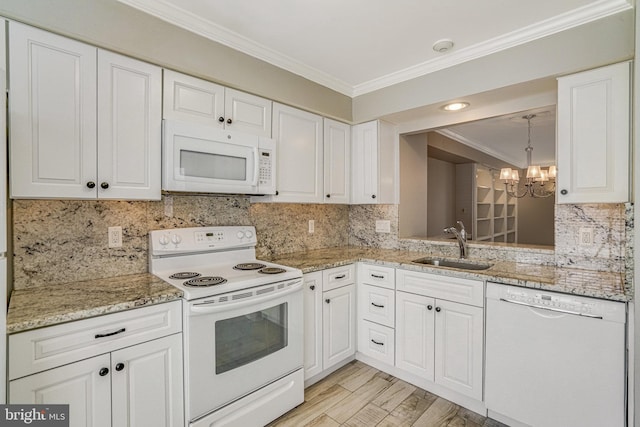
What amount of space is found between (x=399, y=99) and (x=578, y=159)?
1.38 metres

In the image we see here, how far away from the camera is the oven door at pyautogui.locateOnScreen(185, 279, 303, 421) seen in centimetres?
159

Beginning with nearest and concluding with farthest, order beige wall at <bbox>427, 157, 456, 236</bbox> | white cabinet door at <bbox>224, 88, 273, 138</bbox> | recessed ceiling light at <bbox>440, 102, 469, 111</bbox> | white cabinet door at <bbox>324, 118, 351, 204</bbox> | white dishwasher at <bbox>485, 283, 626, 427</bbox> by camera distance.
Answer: white dishwasher at <bbox>485, 283, 626, 427</bbox> → white cabinet door at <bbox>224, 88, 273, 138</bbox> → recessed ceiling light at <bbox>440, 102, 469, 111</bbox> → white cabinet door at <bbox>324, 118, 351, 204</bbox> → beige wall at <bbox>427, 157, 456, 236</bbox>

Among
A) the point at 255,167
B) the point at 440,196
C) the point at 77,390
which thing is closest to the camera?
the point at 77,390

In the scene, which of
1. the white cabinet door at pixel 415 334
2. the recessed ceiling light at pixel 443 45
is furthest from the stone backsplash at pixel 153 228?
the recessed ceiling light at pixel 443 45

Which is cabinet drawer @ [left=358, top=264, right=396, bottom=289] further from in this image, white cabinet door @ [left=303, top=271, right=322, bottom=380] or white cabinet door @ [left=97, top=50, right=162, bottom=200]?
white cabinet door @ [left=97, top=50, right=162, bottom=200]

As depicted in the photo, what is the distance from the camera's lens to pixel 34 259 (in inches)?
64.4

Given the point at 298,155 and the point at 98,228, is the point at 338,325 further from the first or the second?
the point at 98,228

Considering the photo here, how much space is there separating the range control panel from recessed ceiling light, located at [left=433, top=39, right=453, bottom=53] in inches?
75.8

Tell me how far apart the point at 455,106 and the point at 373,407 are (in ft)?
7.92

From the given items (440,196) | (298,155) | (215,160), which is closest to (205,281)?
(215,160)

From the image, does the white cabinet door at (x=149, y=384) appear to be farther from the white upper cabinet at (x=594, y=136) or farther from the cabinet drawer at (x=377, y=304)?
the white upper cabinet at (x=594, y=136)

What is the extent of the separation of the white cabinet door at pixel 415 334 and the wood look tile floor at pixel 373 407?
0.17 m

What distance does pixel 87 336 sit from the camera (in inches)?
51.2

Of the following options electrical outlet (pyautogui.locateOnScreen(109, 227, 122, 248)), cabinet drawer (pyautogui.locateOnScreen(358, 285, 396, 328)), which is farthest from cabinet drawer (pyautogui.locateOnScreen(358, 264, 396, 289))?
electrical outlet (pyautogui.locateOnScreen(109, 227, 122, 248))
